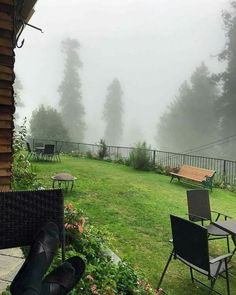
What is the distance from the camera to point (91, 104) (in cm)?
6231

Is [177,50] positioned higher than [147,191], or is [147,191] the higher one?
[177,50]

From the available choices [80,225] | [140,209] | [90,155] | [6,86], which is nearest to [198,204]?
[80,225]

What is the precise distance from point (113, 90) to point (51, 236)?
63.8 m

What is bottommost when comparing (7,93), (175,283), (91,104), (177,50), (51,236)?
(175,283)

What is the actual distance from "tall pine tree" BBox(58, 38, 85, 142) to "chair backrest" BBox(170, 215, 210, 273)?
52.1 meters

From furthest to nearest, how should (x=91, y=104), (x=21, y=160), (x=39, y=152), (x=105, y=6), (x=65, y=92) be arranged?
(x=105, y=6) < (x=91, y=104) < (x=65, y=92) < (x=39, y=152) < (x=21, y=160)

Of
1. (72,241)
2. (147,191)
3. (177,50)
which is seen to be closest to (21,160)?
(147,191)

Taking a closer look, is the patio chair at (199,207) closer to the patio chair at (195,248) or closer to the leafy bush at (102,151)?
the patio chair at (195,248)

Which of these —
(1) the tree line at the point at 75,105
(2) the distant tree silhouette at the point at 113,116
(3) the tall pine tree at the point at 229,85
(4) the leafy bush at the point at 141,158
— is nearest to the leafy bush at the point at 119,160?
(4) the leafy bush at the point at 141,158

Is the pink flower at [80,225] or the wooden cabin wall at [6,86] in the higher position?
the wooden cabin wall at [6,86]

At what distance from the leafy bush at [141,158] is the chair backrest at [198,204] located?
28.3ft

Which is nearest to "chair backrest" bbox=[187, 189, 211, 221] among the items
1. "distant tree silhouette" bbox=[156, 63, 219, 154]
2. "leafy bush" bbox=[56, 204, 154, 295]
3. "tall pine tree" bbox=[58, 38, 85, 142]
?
"leafy bush" bbox=[56, 204, 154, 295]

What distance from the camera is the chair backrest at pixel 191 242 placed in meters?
3.29

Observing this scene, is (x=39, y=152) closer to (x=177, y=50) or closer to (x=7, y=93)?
(x=7, y=93)
